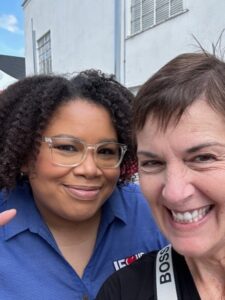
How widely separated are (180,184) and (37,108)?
824 millimetres

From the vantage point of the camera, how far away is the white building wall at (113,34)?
6.11 m

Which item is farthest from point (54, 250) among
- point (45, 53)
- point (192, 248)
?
point (45, 53)

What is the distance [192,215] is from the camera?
42.3 inches

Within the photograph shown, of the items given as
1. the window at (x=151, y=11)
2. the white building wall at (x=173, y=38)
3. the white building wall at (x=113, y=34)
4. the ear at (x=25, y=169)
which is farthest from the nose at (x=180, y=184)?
the window at (x=151, y=11)

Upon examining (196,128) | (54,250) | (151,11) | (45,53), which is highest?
(45,53)

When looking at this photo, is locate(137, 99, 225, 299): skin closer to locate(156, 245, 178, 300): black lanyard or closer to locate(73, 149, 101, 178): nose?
locate(156, 245, 178, 300): black lanyard

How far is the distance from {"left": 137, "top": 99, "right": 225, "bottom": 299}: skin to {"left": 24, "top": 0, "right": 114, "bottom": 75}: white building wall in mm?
8287

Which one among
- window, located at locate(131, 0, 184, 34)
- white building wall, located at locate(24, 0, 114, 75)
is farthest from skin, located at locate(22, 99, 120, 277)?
white building wall, located at locate(24, 0, 114, 75)

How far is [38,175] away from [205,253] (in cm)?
77

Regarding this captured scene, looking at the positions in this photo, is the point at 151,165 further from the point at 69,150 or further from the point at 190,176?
the point at 69,150

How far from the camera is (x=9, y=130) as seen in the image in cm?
167

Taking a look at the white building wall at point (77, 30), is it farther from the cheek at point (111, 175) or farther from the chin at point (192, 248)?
the chin at point (192, 248)

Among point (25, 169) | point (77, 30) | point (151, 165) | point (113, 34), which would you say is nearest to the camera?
point (151, 165)

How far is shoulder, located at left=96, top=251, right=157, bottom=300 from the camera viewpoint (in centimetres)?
117
